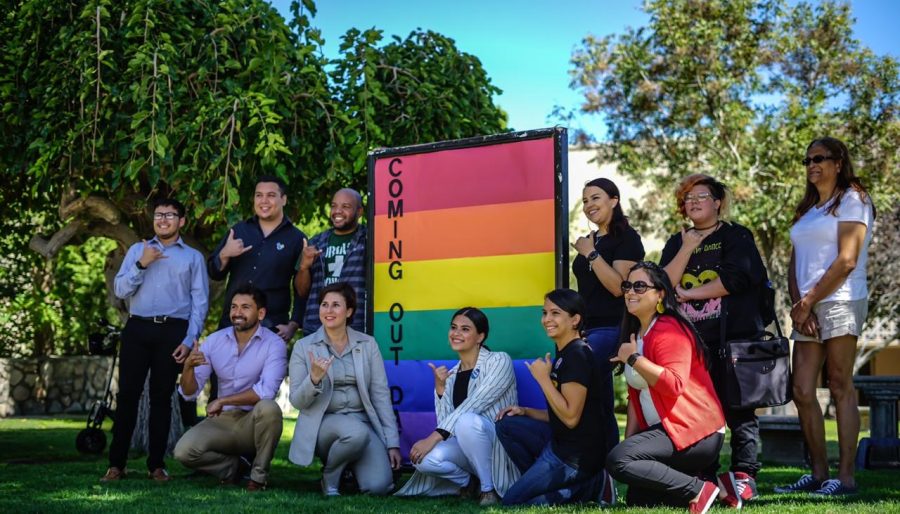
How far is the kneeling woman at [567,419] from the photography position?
4.98 metres

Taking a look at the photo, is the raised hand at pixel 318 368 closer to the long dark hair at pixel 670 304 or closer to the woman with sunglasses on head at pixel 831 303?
the long dark hair at pixel 670 304

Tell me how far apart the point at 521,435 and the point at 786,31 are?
14.0 metres

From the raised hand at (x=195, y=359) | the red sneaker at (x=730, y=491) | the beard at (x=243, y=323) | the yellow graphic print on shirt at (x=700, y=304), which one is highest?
the yellow graphic print on shirt at (x=700, y=304)

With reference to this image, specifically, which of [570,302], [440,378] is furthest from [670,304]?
[440,378]

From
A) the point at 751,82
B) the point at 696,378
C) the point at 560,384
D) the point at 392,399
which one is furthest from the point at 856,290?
the point at 751,82

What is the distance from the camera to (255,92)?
7.73 metres

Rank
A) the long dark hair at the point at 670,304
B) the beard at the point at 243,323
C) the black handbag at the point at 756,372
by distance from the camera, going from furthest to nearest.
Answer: the beard at the point at 243,323 → the black handbag at the point at 756,372 → the long dark hair at the point at 670,304

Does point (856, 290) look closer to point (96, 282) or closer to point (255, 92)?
point (255, 92)

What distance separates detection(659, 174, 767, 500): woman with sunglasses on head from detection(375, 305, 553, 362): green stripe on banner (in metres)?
0.92

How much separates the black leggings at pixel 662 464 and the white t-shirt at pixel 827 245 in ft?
3.90

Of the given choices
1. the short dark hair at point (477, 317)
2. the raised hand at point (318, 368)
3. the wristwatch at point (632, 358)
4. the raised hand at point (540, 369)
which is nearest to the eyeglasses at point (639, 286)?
the wristwatch at point (632, 358)

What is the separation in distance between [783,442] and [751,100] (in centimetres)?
1005

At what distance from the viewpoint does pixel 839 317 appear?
5.19 meters

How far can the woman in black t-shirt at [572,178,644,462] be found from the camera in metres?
5.21
